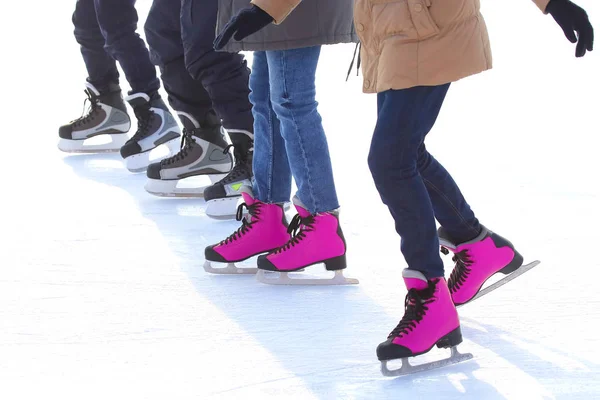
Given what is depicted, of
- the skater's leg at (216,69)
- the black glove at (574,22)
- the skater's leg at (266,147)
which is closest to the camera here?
the black glove at (574,22)

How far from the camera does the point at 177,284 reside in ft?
9.24

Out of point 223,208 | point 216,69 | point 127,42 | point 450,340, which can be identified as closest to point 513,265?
point 450,340

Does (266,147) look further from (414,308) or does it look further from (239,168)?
(414,308)

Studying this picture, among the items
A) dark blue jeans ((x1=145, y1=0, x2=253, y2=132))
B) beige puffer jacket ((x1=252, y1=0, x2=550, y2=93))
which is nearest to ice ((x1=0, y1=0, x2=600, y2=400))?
dark blue jeans ((x1=145, y1=0, x2=253, y2=132))

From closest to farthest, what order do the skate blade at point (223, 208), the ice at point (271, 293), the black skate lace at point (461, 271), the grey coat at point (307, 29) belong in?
the ice at point (271, 293), the black skate lace at point (461, 271), the grey coat at point (307, 29), the skate blade at point (223, 208)

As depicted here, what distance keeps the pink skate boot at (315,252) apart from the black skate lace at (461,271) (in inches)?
14.0

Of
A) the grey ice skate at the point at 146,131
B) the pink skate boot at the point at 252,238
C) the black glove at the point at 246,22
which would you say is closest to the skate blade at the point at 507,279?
the pink skate boot at the point at 252,238

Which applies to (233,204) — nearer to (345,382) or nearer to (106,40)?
(106,40)

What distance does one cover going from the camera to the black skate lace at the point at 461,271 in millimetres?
2480

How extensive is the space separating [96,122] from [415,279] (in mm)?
2584

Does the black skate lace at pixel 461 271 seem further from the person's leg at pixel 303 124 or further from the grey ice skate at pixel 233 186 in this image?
the grey ice skate at pixel 233 186

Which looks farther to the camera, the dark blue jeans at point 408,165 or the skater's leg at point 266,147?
the skater's leg at point 266,147

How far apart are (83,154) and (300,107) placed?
202cm

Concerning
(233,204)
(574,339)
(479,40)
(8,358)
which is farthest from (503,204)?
(8,358)
